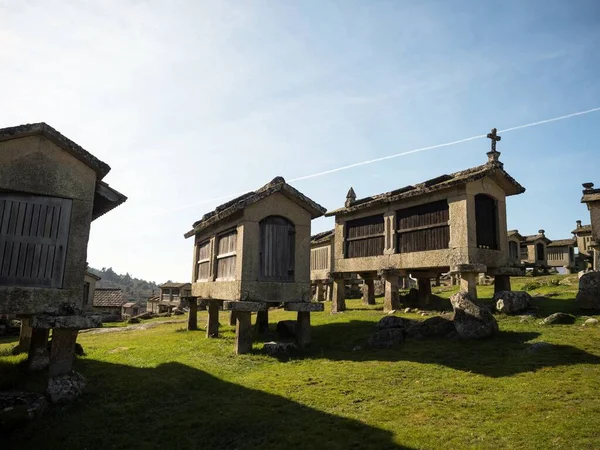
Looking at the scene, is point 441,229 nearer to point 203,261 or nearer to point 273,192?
point 273,192

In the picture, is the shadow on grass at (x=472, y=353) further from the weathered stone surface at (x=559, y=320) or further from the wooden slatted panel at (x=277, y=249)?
the wooden slatted panel at (x=277, y=249)

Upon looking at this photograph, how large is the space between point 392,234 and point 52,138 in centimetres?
1329

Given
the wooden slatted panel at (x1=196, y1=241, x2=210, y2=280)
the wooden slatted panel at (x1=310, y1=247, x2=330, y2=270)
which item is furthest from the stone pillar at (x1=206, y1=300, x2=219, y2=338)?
the wooden slatted panel at (x1=310, y1=247, x2=330, y2=270)

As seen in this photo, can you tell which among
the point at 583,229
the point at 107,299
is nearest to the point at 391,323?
the point at 583,229

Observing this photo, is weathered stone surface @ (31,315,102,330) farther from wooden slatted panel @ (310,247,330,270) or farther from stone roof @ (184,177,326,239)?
wooden slatted panel @ (310,247,330,270)

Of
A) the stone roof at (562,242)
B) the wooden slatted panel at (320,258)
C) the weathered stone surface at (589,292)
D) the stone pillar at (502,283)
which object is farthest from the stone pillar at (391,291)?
the stone roof at (562,242)

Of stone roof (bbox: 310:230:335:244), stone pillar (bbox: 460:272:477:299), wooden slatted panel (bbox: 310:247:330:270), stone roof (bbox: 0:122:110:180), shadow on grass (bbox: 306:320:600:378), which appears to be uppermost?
stone roof (bbox: 310:230:335:244)

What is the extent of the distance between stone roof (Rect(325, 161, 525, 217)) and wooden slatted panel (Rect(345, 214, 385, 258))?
2.80 ft

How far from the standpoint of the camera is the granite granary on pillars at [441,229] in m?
14.9

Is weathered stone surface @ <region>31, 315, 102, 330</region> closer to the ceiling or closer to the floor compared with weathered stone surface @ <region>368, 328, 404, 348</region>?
A: closer to the ceiling

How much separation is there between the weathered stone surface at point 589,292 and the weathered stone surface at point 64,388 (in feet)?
52.0

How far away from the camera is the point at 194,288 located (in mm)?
18875

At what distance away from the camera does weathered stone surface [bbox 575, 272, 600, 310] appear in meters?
13.9

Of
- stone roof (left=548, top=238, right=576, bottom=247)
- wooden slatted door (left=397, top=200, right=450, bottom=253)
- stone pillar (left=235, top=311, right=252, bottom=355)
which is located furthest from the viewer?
stone roof (left=548, top=238, right=576, bottom=247)
